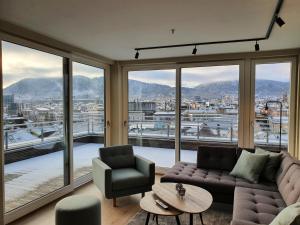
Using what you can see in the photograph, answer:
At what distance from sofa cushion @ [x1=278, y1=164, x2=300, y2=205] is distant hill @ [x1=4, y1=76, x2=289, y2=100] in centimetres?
199

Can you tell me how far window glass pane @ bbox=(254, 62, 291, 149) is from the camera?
4.30 m

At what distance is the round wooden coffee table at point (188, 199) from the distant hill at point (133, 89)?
84.9 inches

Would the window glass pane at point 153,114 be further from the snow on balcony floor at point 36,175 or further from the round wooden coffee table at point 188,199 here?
the round wooden coffee table at point 188,199

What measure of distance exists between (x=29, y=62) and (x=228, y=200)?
3291 millimetres

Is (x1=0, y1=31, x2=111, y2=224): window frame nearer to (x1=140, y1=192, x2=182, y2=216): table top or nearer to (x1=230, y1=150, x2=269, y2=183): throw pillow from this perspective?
(x1=140, y1=192, x2=182, y2=216): table top

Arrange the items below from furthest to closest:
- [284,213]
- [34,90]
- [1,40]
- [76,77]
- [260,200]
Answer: [76,77]
[34,90]
[1,40]
[260,200]
[284,213]

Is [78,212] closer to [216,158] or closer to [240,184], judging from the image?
[240,184]

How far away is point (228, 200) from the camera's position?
3199 mm

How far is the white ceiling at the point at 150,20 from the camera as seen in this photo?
2.30 m

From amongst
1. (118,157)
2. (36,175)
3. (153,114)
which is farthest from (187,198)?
(153,114)

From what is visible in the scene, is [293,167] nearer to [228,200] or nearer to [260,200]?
[260,200]

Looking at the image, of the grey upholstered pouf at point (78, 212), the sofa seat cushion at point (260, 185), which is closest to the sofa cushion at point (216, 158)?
the sofa seat cushion at point (260, 185)

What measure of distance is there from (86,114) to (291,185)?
348 centimetres

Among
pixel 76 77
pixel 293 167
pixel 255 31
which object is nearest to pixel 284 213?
pixel 293 167
